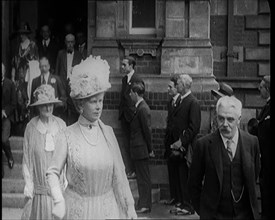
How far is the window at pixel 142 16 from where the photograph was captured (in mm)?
3254

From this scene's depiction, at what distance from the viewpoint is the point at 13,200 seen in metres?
3.14

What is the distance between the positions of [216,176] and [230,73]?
930 mm

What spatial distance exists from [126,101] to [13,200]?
2.51 feet

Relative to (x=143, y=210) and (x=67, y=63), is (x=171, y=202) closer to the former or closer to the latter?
(x=143, y=210)

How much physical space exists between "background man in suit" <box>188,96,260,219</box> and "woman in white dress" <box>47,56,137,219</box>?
1.13 feet

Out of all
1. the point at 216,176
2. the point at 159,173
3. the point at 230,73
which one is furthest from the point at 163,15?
the point at 216,176

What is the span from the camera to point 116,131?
3.22m

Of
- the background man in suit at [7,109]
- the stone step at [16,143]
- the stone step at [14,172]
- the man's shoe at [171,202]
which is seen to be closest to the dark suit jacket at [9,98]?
the background man in suit at [7,109]

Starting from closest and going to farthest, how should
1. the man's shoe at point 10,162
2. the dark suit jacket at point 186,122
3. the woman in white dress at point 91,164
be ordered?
1. the woman in white dress at point 91,164
2. the man's shoe at point 10,162
3. the dark suit jacket at point 186,122

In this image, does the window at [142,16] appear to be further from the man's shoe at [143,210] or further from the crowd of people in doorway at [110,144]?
the man's shoe at [143,210]

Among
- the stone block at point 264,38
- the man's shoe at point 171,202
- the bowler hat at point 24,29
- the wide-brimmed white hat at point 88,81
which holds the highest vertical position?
the bowler hat at point 24,29

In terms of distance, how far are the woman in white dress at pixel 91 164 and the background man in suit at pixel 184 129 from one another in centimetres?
68

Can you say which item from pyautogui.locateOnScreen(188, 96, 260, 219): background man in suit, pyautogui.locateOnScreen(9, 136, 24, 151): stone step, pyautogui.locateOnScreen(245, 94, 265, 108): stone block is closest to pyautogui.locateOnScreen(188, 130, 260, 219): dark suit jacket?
pyautogui.locateOnScreen(188, 96, 260, 219): background man in suit

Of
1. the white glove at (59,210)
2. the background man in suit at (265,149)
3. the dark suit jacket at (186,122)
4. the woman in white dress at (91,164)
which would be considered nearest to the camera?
the white glove at (59,210)
